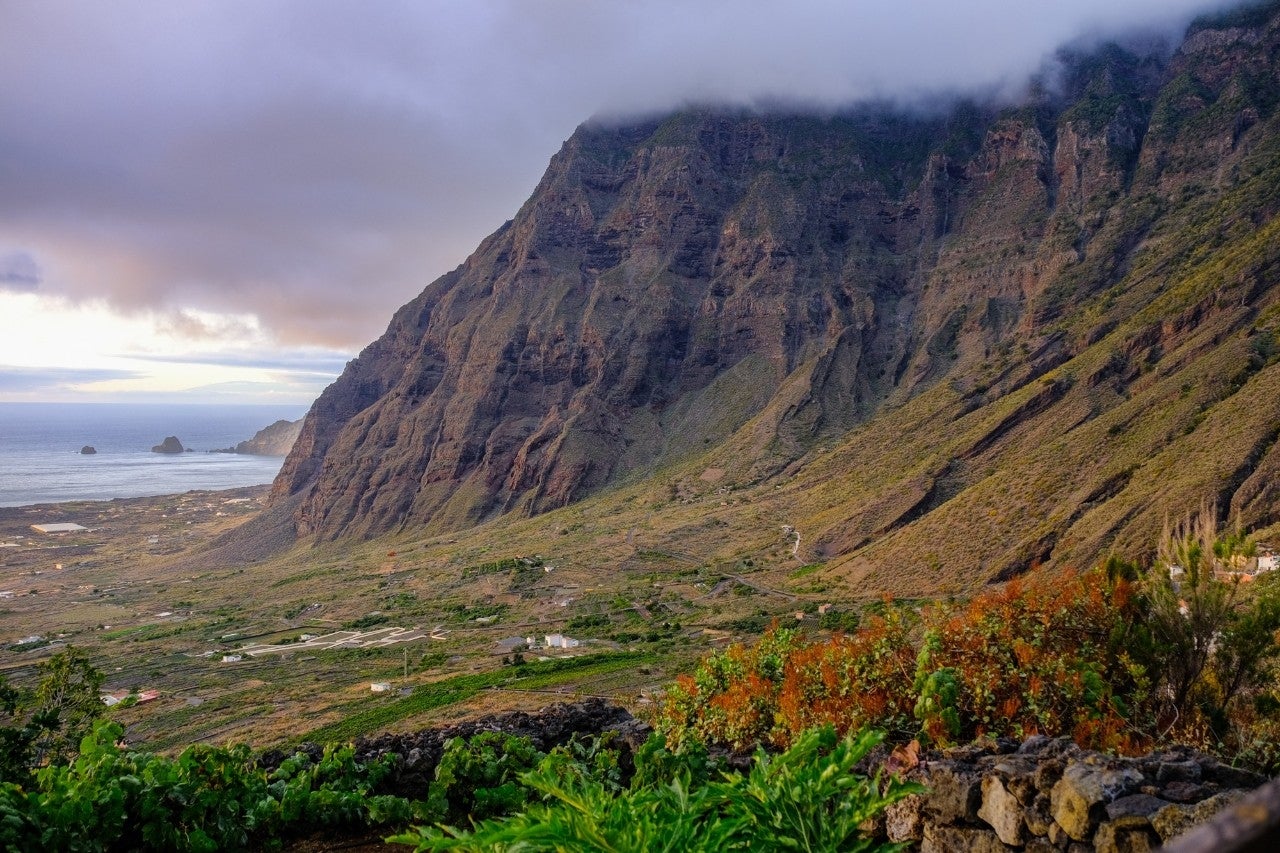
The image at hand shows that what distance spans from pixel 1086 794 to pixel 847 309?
4679 inches

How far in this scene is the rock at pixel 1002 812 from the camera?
5660 mm

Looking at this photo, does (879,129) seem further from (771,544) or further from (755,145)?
(771,544)

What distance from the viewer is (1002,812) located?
19.0 ft

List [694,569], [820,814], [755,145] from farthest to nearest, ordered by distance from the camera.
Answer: [755,145] → [694,569] → [820,814]

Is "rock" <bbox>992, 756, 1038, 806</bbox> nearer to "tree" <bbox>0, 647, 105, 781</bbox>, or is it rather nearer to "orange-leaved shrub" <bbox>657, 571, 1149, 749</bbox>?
"orange-leaved shrub" <bbox>657, 571, 1149, 749</bbox>

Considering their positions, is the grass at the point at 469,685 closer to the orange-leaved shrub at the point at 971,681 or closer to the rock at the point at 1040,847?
the orange-leaved shrub at the point at 971,681

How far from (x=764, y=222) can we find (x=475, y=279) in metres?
61.4

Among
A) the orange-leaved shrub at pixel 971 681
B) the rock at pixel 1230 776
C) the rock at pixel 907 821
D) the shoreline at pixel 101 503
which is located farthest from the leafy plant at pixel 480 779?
the shoreline at pixel 101 503

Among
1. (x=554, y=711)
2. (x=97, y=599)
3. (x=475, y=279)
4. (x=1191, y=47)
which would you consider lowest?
(x=97, y=599)

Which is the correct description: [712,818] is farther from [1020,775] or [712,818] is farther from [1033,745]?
[1033,745]

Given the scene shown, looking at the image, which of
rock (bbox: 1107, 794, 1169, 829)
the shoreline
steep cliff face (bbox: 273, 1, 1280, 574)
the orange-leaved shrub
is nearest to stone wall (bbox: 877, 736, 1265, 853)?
rock (bbox: 1107, 794, 1169, 829)

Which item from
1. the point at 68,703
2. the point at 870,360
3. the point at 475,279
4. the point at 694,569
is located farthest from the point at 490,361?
the point at 68,703

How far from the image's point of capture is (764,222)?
427 ft

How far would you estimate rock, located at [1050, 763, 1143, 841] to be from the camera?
5156 millimetres
